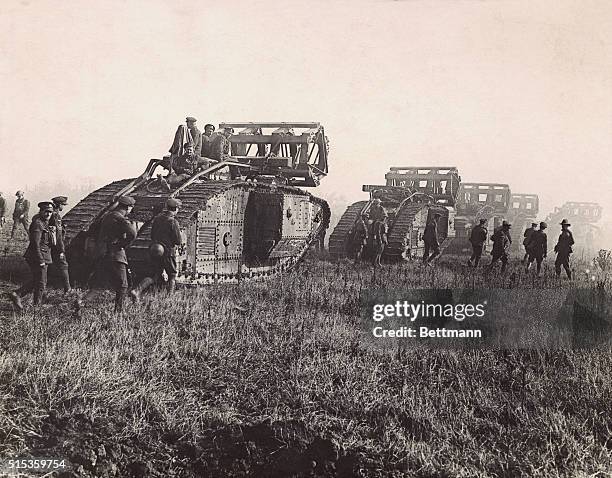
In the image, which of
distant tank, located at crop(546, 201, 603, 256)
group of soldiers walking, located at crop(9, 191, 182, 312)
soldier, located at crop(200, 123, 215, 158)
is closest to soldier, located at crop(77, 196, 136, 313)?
group of soldiers walking, located at crop(9, 191, 182, 312)

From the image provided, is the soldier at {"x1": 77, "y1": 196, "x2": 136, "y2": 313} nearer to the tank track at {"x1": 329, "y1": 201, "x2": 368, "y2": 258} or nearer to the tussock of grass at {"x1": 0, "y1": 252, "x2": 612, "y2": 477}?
the tussock of grass at {"x1": 0, "y1": 252, "x2": 612, "y2": 477}

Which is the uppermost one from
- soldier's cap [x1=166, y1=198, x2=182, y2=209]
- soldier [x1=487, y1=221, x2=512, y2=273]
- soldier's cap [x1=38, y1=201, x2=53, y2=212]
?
soldier's cap [x1=166, y1=198, x2=182, y2=209]

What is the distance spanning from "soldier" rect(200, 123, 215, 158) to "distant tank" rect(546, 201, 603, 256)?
758cm

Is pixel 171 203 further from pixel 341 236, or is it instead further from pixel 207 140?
pixel 341 236

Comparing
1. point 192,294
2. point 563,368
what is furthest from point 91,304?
point 563,368

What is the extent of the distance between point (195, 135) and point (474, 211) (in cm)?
1148

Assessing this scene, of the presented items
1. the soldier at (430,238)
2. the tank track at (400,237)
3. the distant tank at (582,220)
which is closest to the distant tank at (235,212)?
the tank track at (400,237)

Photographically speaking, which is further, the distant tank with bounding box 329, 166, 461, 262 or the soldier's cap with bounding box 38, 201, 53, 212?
the distant tank with bounding box 329, 166, 461, 262

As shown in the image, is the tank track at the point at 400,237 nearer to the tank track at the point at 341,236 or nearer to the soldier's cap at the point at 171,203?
the tank track at the point at 341,236

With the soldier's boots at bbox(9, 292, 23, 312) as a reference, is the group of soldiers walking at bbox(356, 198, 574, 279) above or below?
above

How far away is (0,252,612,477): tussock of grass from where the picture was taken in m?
3.81

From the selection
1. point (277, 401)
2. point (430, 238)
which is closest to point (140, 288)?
point (277, 401)

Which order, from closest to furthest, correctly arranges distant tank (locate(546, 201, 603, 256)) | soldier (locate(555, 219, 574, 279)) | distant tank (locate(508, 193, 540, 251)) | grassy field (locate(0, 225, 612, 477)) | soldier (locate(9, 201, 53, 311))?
grassy field (locate(0, 225, 612, 477)), soldier (locate(9, 201, 53, 311)), soldier (locate(555, 219, 574, 279)), distant tank (locate(546, 201, 603, 256)), distant tank (locate(508, 193, 540, 251))

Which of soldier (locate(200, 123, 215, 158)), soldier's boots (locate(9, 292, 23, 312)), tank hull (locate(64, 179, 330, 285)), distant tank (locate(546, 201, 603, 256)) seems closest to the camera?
soldier's boots (locate(9, 292, 23, 312))
